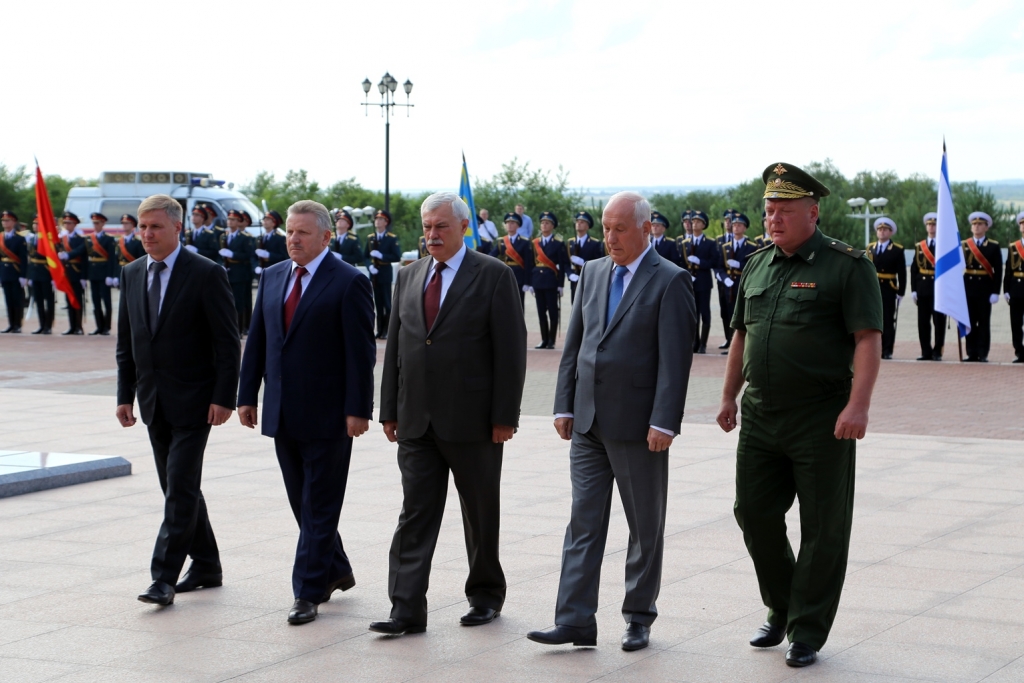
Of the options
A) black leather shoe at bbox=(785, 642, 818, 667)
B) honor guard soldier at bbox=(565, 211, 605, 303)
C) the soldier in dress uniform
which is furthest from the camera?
the soldier in dress uniform

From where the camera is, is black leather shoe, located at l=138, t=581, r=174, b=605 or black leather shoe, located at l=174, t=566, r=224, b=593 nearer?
black leather shoe, located at l=138, t=581, r=174, b=605

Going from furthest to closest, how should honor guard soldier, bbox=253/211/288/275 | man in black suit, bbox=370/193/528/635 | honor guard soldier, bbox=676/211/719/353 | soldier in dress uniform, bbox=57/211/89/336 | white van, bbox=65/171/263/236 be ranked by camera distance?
white van, bbox=65/171/263/236 → soldier in dress uniform, bbox=57/211/89/336 → honor guard soldier, bbox=253/211/288/275 → honor guard soldier, bbox=676/211/719/353 → man in black suit, bbox=370/193/528/635

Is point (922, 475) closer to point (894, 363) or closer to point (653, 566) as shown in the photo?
point (653, 566)

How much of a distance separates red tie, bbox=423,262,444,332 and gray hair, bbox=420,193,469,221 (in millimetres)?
224

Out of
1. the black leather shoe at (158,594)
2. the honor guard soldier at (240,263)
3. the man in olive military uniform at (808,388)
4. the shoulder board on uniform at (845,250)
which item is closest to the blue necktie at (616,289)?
the man in olive military uniform at (808,388)

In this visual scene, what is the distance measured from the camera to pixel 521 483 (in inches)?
346

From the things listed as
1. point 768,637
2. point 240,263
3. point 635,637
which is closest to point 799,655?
point 768,637

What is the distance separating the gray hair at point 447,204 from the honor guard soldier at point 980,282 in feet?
43.7

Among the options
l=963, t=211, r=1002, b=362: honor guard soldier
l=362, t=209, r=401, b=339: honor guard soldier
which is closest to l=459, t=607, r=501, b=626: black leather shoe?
l=963, t=211, r=1002, b=362: honor guard soldier

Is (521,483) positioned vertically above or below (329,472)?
below

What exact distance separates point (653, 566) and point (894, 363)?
12.9 m

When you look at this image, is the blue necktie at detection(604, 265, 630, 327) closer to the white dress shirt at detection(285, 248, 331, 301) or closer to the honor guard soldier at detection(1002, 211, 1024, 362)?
the white dress shirt at detection(285, 248, 331, 301)

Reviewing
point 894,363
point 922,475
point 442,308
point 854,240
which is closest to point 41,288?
point 894,363

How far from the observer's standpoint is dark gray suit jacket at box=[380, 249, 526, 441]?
5434mm
